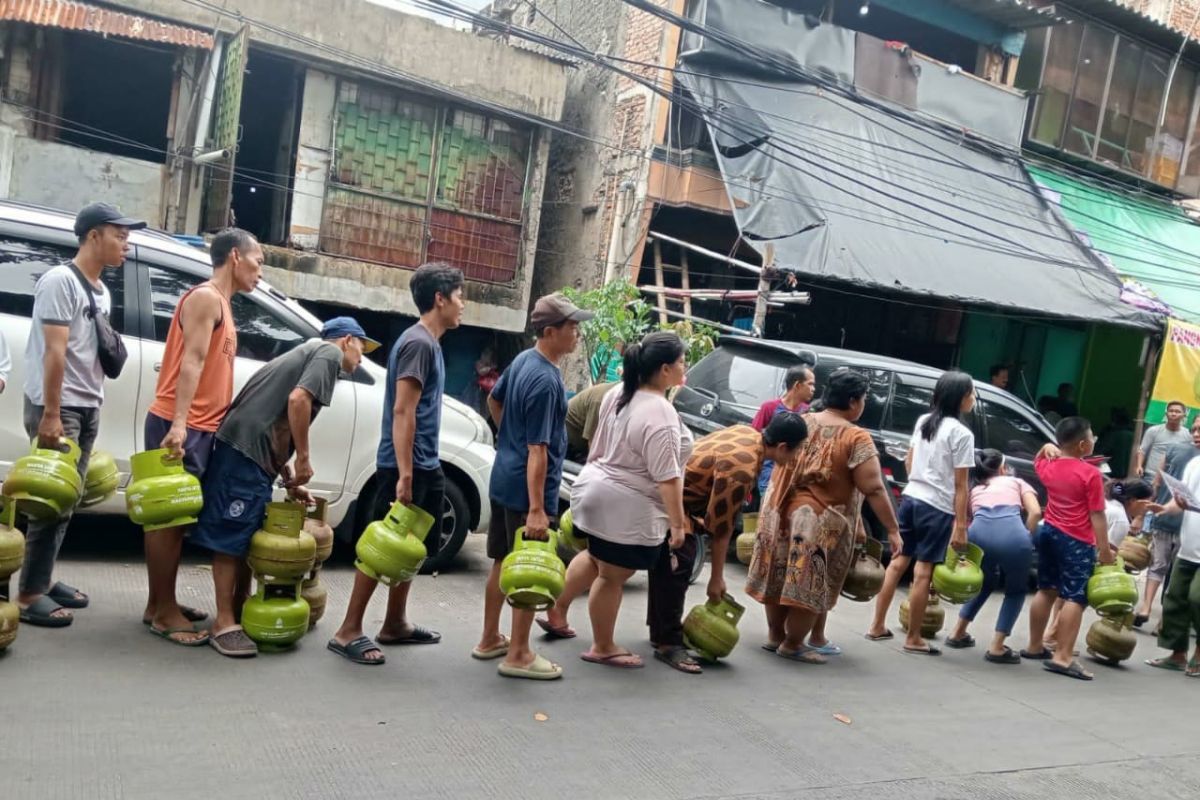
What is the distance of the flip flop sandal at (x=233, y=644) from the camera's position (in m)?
4.52

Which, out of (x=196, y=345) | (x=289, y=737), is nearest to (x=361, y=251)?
(x=196, y=345)

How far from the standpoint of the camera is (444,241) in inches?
535

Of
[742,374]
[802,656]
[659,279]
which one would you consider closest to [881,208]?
[659,279]

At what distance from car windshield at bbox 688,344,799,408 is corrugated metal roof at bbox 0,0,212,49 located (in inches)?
257

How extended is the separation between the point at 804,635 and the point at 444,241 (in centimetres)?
905

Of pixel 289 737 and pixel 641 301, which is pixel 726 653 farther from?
pixel 641 301

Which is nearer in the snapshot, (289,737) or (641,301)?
(289,737)

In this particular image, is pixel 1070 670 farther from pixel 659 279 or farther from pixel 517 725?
pixel 659 279

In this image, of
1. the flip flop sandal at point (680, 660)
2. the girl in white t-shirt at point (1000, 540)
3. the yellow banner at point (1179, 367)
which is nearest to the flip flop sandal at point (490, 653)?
the flip flop sandal at point (680, 660)

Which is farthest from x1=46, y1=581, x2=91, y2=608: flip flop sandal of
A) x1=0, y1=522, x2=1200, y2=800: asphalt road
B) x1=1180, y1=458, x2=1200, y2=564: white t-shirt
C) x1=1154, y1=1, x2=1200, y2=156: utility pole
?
x1=1154, y1=1, x2=1200, y2=156: utility pole

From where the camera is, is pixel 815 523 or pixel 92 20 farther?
pixel 92 20

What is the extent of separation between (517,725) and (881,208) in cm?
1025

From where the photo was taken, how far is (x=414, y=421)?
458 centimetres

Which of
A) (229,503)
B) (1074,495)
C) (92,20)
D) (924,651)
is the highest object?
(92,20)
